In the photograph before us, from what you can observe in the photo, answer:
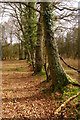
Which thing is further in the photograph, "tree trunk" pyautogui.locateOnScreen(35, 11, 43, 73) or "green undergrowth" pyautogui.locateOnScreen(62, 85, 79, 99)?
"tree trunk" pyautogui.locateOnScreen(35, 11, 43, 73)

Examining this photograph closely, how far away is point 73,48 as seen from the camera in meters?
23.7

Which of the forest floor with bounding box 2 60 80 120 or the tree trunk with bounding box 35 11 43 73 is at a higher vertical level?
the tree trunk with bounding box 35 11 43 73

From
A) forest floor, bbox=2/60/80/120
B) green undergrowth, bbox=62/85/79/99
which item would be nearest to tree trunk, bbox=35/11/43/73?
forest floor, bbox=2/60/80/120

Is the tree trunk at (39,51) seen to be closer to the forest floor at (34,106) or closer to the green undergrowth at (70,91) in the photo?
the forest floor at (34,106)

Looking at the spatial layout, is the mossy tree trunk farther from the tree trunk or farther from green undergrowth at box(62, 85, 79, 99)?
the tree trunk

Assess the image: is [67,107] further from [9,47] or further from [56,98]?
[9,47]

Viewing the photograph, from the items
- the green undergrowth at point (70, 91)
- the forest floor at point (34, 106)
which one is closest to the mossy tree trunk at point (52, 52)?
the green undergrowth at point (70, 91)

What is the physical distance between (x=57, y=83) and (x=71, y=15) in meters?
7.34

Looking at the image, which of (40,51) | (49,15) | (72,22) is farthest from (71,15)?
(49,15)

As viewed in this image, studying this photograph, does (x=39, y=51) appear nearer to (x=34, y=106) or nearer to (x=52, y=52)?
(x=52, y=52)

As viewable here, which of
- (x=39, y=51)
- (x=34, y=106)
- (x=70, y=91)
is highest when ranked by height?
(x=39, y=51)

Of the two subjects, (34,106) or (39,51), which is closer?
(34,106)

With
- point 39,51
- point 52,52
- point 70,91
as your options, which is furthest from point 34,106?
point 39,51

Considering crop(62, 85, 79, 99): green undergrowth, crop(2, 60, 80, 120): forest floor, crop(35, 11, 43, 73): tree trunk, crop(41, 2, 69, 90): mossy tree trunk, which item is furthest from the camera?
crop(35, 11, 43, 73): tree trunk
